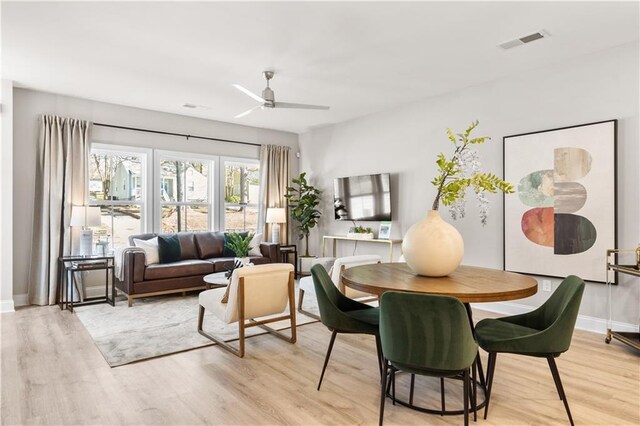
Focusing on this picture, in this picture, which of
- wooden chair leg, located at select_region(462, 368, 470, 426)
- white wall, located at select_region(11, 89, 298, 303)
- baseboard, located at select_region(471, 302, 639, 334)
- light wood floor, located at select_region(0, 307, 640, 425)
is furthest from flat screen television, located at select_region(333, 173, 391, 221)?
wooden chair leg, located at select_region(462, 368, 470, 426)

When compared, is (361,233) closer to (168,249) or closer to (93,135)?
(168,249)

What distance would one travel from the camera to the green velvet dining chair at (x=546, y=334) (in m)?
2.07

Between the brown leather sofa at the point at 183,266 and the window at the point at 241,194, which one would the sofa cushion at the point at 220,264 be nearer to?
the brown leather sofa at the point at 183,266

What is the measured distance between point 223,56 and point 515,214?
356cm

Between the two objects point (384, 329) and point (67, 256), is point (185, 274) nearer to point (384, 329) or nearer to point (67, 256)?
point (67, 256)

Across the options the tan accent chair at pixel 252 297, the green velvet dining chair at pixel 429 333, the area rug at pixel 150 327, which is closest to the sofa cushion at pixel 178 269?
the area rug at pixel 150 327

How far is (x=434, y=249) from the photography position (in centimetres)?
241

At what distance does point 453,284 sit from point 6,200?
16.7 feet

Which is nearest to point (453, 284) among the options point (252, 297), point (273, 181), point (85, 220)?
point (252, 297)

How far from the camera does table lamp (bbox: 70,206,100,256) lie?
196 inches

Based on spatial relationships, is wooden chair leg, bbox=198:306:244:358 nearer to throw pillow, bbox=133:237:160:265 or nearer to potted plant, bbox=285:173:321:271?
throw pillow, bbox=133:237:160:265

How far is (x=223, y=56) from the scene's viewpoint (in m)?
3.97

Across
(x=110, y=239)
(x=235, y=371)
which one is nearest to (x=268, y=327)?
(x=235, y=371)

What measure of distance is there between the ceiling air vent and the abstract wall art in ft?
3.43
